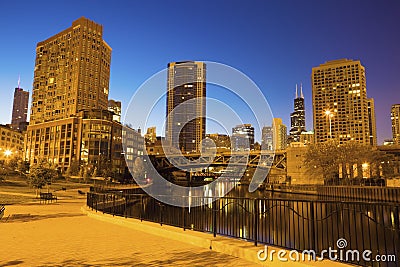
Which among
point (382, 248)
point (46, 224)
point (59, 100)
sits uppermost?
point (59, 100)

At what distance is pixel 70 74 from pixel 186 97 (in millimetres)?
108835

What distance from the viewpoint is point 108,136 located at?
113312 mm

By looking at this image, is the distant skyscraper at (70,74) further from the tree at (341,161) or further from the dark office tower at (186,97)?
the tree at (341,161)

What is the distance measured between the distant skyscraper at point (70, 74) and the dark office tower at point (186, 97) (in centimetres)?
8111

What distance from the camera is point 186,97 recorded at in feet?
138

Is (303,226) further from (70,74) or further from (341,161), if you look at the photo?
(70,74)

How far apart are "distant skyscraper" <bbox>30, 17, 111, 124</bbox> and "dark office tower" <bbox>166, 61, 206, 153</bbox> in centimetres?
8111

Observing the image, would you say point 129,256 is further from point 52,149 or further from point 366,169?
point 52,149

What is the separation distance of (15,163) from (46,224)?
74080 mm

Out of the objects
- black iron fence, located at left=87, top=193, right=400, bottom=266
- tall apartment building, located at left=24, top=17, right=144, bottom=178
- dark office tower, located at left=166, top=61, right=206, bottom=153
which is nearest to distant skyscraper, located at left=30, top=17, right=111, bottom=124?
tall apartment building, located at left=24, top=17, right=144, bottom=178

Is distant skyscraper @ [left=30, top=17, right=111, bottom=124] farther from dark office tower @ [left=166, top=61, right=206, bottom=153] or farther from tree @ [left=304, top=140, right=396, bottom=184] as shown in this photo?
tree @ [left=304, top=140, right=396, bottom=184]

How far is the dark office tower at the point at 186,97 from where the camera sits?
27.0 meters

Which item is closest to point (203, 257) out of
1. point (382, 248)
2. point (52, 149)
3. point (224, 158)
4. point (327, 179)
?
point (382, 248)

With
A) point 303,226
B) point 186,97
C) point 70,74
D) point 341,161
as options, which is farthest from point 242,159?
point 70,74
